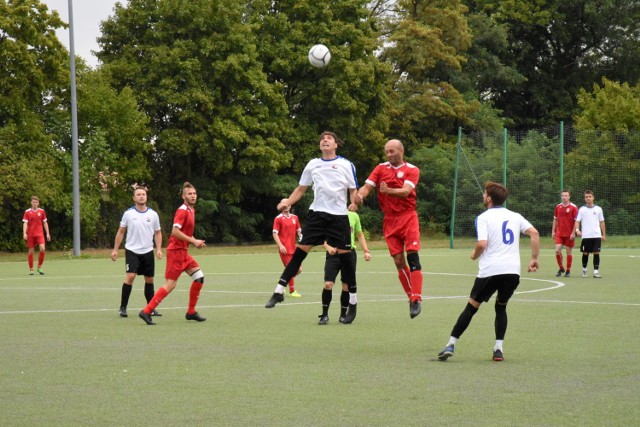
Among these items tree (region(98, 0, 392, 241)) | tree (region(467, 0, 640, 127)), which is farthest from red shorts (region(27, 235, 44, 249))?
tree (region(467, 0, 640, 127))

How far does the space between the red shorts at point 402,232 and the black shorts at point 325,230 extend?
0.55 m

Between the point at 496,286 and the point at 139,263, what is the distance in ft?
22.0

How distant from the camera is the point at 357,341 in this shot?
1162 cm

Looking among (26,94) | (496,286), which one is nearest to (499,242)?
(496,286)

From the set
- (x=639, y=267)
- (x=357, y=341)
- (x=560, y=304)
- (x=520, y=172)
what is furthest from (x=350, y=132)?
(x=357, y=341)

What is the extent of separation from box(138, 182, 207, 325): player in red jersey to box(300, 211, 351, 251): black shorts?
162 centimetres

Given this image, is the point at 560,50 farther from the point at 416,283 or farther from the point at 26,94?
the point at 416,283

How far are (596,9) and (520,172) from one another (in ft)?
91.7

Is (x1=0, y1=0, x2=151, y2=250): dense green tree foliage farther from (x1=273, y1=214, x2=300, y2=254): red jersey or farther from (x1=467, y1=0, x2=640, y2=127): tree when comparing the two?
(x1=467, y1=0, x2=640, y2=127): tree

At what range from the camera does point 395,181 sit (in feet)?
42.4

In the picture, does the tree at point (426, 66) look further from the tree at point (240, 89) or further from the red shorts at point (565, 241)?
the red shorts at point (565, 241)

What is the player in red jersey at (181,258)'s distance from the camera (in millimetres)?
13711

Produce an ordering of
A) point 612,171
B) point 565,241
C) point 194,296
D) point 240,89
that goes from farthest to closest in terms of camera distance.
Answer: point 240,89, point 612,171, point 565,241, point 194,296

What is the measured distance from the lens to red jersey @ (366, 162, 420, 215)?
42.2 feet
